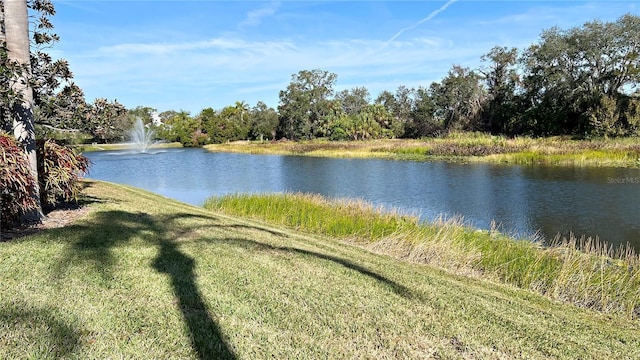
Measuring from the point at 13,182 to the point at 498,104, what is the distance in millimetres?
54888

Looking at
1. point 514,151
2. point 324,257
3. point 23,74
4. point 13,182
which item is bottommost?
point 324,257

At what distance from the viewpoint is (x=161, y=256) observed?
5.02 metres

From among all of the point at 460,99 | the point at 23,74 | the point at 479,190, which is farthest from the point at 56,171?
the point at 460,99

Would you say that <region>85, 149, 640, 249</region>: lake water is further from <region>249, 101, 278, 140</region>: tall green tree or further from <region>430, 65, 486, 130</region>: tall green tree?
<region>249, 101, 278, 140</region>: tall green tree

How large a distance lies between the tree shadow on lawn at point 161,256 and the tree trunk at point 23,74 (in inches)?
47.3

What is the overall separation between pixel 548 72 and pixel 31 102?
48.2 metres

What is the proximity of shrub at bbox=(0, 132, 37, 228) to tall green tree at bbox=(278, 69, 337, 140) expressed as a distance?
195ft

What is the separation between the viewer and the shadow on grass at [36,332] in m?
2.90

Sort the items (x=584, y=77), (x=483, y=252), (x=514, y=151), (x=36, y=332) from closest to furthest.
→ (x=36, y=332)
(x=483, y=252)
(x=514, y=151)
(x=584, y=77)

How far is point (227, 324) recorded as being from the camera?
3.52 m

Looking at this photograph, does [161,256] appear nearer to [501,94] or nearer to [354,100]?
[501,94]

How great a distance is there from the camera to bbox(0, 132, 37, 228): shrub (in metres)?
5.41

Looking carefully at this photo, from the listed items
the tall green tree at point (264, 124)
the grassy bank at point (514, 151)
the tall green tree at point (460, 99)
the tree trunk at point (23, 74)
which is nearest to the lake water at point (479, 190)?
the grassy bank at point (514, 151)

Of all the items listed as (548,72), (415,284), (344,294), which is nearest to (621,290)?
(415,284)
